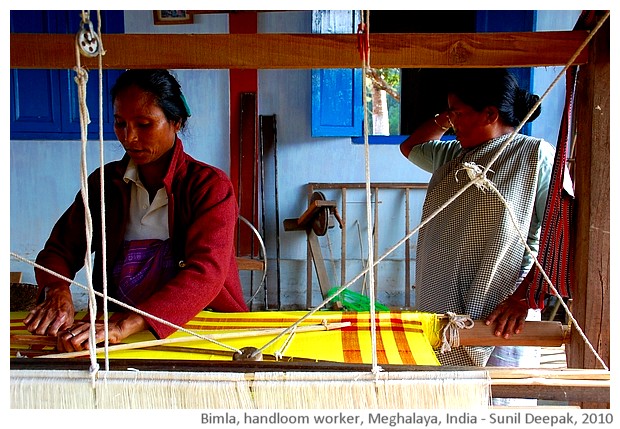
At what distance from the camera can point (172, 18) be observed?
4082 millimetres

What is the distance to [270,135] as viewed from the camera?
4.27 m

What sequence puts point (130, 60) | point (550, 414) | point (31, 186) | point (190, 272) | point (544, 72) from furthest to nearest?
point (31, 186), point (544, 72), point (190, 272), point (130, 60), point (550, 414)

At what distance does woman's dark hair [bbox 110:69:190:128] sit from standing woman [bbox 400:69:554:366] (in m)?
0.84

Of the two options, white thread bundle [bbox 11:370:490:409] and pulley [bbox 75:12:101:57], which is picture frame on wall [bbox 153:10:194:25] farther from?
white thread bundle [bbox 11:370:490:409]

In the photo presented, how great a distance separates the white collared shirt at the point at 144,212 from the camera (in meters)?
1.63

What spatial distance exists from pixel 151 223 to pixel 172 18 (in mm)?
2883

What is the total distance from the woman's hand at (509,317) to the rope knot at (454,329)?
2.2 inches

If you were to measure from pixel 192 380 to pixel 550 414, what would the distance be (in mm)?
570

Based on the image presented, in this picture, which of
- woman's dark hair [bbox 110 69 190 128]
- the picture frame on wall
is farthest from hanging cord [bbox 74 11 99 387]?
the picture frame on wall

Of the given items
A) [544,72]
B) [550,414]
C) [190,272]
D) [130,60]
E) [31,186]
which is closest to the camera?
[550,414]

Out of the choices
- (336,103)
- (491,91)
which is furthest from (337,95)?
(491,91)

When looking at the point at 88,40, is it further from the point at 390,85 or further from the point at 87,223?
the point at 390,85

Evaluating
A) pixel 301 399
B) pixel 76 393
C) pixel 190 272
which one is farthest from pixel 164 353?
pixel 301 399

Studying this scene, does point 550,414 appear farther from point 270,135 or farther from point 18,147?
point 18,147
